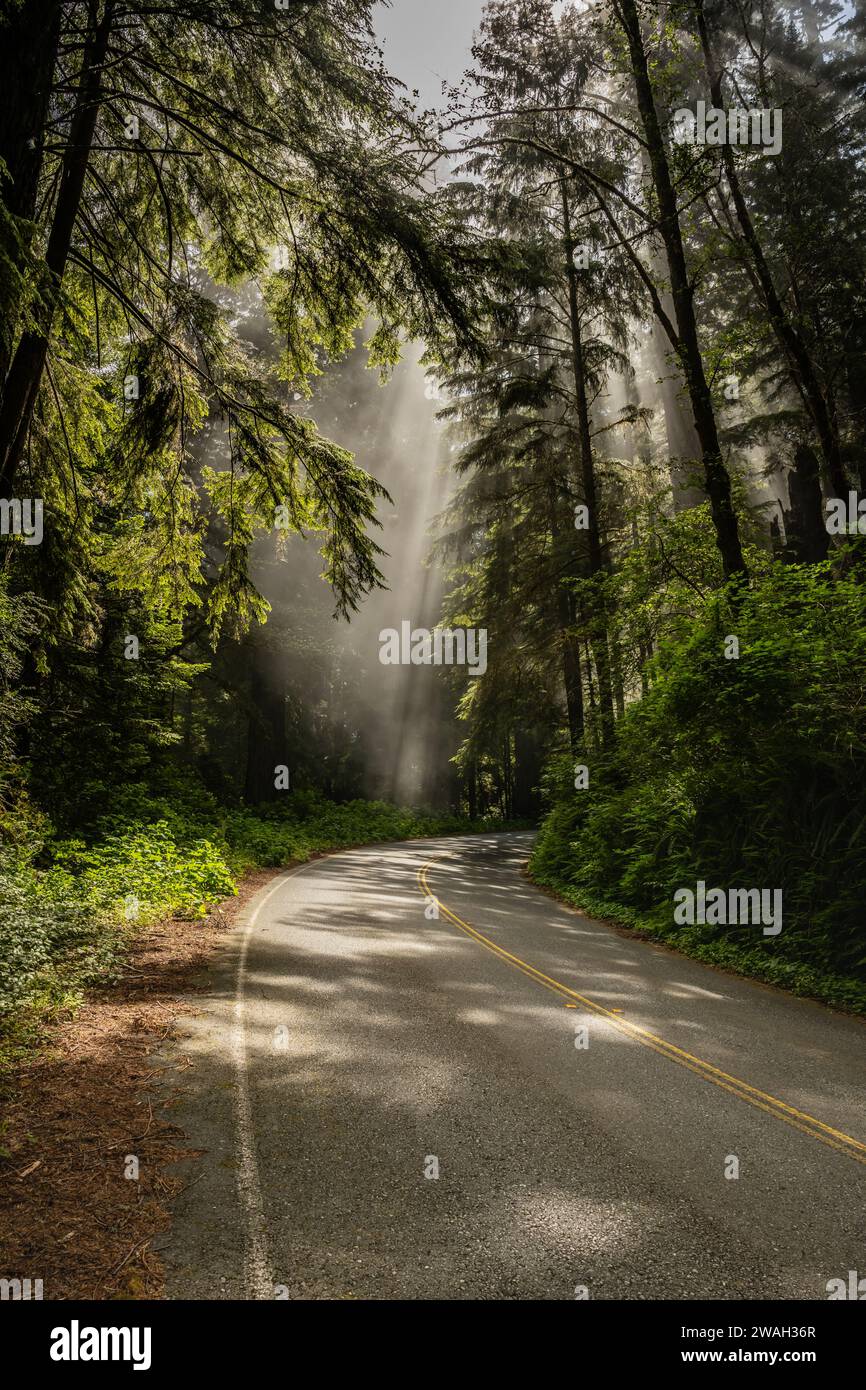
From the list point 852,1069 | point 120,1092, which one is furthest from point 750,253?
point 120,1092

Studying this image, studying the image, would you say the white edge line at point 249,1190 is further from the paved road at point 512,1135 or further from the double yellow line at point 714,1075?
the double yellow line at point 714,1075

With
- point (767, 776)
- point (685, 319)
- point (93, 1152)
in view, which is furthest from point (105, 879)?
point (685, 319)

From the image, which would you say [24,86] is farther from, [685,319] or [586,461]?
[586,461]

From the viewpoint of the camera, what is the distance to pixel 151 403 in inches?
332

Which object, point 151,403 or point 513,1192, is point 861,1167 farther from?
point 151,403

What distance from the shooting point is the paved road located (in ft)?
10.5

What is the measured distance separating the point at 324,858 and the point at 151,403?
16.4 metres

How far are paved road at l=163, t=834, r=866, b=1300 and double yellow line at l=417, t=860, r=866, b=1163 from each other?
0.02m

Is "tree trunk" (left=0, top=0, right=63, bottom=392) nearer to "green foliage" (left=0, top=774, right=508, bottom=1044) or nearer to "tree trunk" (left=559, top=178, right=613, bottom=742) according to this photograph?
"green foliage" (left=0, top=774, right=508, bottom=1044)

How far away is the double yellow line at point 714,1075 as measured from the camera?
14.4 ft

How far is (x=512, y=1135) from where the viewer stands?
4.39 meters

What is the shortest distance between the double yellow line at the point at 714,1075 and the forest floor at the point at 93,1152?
12.1ft

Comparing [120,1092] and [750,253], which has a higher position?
[750,253]
